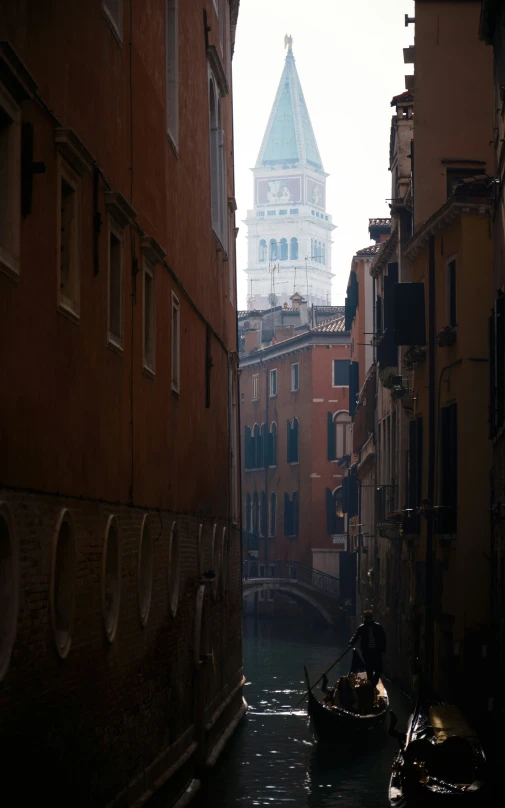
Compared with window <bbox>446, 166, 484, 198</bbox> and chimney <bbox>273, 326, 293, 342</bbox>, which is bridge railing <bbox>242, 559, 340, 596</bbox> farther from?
window <bbox>446, 166, 484, 198</bbox>

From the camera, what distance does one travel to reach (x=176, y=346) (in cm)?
1560

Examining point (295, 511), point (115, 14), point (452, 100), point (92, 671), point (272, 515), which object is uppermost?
point (452, 100)

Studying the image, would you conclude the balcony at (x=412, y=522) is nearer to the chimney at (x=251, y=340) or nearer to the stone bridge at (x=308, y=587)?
the stone bridge at (x=308, y=587)

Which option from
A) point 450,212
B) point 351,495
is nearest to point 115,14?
point 450,212

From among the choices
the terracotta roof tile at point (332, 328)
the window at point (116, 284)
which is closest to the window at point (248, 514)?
the terracotta roof tile at point (332, 328)

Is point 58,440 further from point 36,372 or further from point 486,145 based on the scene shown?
point 486,145

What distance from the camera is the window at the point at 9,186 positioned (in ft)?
26.7

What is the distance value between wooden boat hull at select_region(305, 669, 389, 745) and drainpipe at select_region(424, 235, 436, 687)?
6.09ft

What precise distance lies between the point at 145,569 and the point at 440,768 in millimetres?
3170

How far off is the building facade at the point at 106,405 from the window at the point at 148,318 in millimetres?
30

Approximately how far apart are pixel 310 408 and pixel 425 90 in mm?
29600

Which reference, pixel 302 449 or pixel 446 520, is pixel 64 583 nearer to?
pixel 446 520

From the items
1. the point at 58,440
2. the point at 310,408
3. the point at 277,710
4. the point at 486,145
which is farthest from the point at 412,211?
the point at 310,408

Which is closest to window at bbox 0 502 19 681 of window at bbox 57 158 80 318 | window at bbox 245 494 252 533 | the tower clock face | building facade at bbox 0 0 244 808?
building facade at bbox 0 0 244 808
